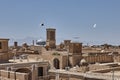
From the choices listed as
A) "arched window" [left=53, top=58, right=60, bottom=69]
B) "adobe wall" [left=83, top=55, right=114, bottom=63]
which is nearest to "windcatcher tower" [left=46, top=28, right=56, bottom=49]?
"arched window" [left=53, top=58, right=60, bottom=69]

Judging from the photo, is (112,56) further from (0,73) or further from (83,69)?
(0,73)

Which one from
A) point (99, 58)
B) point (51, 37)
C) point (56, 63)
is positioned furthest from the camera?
point (51, 37)

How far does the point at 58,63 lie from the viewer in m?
36.2

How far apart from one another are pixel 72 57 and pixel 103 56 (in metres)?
5.67

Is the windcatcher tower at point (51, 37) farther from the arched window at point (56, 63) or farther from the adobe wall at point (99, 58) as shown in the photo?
the adobe wall at point (99, 58)

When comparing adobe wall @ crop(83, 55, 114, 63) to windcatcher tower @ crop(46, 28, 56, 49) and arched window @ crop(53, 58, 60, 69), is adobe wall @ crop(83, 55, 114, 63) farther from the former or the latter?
windcatcher tower @ crop(46, 28, 56, 49)

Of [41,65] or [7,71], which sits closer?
[7,71]

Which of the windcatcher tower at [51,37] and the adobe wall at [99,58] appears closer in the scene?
the adobe wall at [99,58]

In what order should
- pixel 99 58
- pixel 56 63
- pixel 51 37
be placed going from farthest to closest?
pixel 51 37, pixel 99 58, pixel 56 63

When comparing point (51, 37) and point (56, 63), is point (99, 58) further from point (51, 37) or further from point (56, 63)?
point (51, 37)

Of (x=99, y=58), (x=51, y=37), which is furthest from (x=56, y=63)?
(x=51, y=37)

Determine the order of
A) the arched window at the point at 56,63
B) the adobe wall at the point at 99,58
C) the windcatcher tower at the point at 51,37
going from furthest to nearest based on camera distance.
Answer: the windcatcher tower at the point at 51,37 → the adobe wall at the point at 99,58 → the arched window at the point at 56,63

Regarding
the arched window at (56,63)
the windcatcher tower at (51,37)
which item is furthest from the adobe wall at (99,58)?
the windcatcher tower at (51,37)

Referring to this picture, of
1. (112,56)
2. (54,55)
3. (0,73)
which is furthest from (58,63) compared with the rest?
(0,73)
